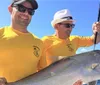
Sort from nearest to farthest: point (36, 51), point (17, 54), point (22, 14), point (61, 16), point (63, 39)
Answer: point (17, 54)
point (36, 51)
point (22, 14)
point (63, 39)
point (61, 16)

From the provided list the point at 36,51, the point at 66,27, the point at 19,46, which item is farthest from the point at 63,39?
the point at 19,46

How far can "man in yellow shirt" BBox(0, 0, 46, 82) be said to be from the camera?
4.68 metres

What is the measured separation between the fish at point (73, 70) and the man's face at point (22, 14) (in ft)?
3.36

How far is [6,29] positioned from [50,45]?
58.9 inches

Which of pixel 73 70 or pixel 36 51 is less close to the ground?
pixel 36 51

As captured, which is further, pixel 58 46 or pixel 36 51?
pixel 58 46

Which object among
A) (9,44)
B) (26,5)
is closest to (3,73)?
(9,44)

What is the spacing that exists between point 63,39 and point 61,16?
664 millimetres

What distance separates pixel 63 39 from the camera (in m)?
6.57

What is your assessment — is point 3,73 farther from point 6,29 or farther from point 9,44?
point 6,29

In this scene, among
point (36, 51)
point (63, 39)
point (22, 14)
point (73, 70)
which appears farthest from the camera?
point (63, 39)

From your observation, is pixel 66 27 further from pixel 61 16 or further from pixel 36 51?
pixel 36 51

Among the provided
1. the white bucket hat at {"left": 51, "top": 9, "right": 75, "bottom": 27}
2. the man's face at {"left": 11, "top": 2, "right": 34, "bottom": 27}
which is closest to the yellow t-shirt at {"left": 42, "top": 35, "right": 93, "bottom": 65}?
the white bucket hat at {"left": 51, "top": 9, "right": 75, "bottom": 27}

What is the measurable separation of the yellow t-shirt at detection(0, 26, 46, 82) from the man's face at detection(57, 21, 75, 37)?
62.1 inches
